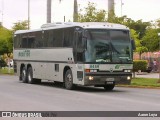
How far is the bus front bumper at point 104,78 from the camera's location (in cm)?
2273

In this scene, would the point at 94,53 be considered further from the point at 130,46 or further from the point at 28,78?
the point at 28,78

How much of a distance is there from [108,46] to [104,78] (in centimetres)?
158

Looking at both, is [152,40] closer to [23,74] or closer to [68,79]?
[23,74]

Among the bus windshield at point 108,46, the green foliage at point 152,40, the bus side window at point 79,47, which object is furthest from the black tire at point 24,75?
the green foliage at point 152,40

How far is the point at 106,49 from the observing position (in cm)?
2288

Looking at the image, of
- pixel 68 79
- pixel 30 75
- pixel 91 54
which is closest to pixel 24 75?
pixel 30 75

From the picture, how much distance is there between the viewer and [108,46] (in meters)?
22.9

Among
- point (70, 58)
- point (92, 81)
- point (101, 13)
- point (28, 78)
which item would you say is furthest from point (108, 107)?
point (101, 13)

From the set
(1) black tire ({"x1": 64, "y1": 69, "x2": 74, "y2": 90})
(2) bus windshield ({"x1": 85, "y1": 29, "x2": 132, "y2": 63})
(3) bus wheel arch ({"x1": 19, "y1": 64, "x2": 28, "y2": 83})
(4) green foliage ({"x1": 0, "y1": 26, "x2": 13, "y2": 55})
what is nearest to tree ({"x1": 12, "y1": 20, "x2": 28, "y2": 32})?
(4) green foliage ({"x1": 0, "y1": 26, "x2": 13, "y2": 55})

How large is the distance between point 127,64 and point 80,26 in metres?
3.01

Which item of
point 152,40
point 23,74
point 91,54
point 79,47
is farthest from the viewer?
point 152,40

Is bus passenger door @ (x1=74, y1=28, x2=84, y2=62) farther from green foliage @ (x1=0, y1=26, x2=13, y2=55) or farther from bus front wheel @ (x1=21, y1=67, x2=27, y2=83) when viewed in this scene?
green foliage @ (x1=0, y1=26, x2=13, y2=55)

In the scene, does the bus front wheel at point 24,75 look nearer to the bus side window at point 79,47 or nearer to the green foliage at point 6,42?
the bus side window at point 79,47

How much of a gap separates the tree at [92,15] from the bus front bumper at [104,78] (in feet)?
50.9
